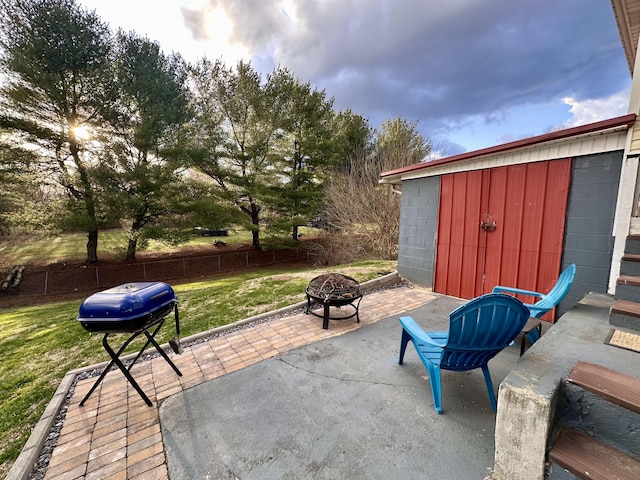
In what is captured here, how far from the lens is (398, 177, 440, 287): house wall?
5.06 m

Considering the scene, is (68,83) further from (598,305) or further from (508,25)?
(598,305)

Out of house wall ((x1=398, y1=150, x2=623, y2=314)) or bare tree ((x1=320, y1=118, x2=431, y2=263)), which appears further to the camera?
bare tree ((x1=320, y1=118, x2=431, y2=263))

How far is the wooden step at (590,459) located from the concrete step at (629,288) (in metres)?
1.61

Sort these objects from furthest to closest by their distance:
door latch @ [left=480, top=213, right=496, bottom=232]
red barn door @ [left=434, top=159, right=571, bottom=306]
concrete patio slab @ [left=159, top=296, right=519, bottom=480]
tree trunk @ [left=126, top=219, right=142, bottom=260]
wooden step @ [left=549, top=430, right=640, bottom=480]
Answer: tree trunk @ [left=126, top=219, right=142, bottom=260]
door latch @ [left=480, top=213, right=496, bottom=232]
red barn door @ [left=434, top=159, right=571, bottom=306]
concrete patio slab @ [left=159, top=296, right=519, bottom=480]
wooden step @ [left=549, top=430, right=640, bottom=480]

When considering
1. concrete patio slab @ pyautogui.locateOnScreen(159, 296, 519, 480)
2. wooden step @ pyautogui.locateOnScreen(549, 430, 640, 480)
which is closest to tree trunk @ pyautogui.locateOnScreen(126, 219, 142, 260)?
concrete patio slab @ pyautogui.locateOnScreen(159, 296, 519, 480)

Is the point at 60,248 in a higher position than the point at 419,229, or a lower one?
lower

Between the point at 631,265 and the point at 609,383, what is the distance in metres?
1.70

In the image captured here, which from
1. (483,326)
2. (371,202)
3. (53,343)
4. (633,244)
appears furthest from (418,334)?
(371,202)

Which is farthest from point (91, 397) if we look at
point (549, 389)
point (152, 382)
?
point (549, 389)

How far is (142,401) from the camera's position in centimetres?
212

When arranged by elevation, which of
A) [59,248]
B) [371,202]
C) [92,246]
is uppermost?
[371,202]

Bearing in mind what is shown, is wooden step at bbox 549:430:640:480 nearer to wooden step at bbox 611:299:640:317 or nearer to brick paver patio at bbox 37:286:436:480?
wooden step at bbox 611:299:640:317

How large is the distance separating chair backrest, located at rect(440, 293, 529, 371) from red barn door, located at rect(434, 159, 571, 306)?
254cm

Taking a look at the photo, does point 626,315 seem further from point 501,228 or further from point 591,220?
point 501,228
